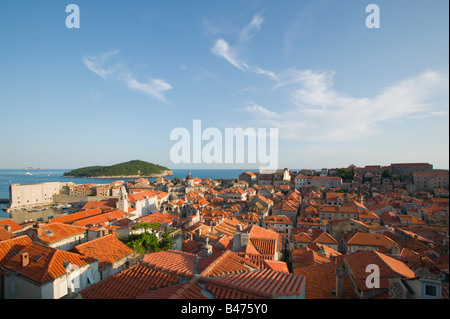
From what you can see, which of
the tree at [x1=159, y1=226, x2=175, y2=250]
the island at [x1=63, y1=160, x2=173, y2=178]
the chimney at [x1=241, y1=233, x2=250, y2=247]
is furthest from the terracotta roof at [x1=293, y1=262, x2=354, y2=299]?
the island at [x1=63, y1=160, x2=173, y2=178]

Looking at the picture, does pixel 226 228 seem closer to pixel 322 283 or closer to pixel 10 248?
pixel 322 283

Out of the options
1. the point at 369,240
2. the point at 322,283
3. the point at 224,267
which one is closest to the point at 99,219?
the point at 224,267

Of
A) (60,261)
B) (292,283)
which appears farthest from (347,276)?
(60,261)

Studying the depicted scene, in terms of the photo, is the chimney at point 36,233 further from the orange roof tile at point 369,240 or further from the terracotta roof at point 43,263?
the orange roof tile at point 369,240

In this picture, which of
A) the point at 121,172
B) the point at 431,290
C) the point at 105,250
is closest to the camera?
the point at 431,290

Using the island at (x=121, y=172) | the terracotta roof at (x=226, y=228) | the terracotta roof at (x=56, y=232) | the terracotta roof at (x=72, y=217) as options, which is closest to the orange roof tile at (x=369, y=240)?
the terracotta roof at (x=226, y=228)

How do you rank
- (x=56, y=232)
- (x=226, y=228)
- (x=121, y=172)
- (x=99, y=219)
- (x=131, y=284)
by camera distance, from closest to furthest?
(x=131, y=284) → (x=56, y=232) → (x=226, y=228) → (x=99, y=219) → (x=121, y=172)
